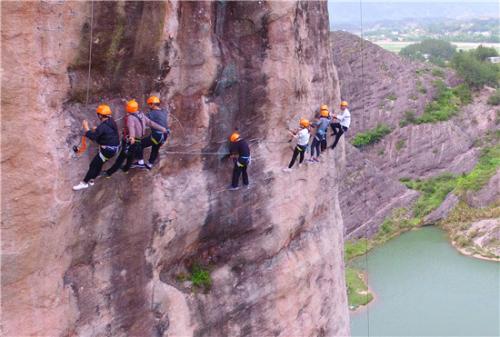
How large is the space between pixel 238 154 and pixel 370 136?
21575 millimetres

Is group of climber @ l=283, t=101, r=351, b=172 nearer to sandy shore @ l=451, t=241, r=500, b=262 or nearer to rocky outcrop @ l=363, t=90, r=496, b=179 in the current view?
sandy shore @ l=451, t=241, r=500, b=262

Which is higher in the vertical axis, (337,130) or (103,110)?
(103,110)

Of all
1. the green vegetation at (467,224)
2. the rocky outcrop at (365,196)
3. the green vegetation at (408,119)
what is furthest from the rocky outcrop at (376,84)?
the green vegetation at (467,224)

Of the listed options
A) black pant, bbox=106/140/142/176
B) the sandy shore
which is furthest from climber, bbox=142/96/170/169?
the sandy shore

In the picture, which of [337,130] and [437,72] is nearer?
[337,130]

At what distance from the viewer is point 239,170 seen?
21.2ft

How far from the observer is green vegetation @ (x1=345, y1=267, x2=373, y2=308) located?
1767 centimetres

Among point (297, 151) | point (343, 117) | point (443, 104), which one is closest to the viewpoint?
point (297, 151)

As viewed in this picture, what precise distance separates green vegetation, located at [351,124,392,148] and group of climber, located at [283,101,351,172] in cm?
1860

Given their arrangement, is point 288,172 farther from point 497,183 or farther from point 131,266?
point 497,183

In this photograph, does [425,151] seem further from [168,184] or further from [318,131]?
[168,184]

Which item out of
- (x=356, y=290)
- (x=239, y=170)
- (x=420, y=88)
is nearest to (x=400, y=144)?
(x=420, y=88)

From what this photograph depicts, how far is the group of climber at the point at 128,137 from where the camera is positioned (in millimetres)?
4906

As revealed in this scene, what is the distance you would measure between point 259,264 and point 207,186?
1381mm
